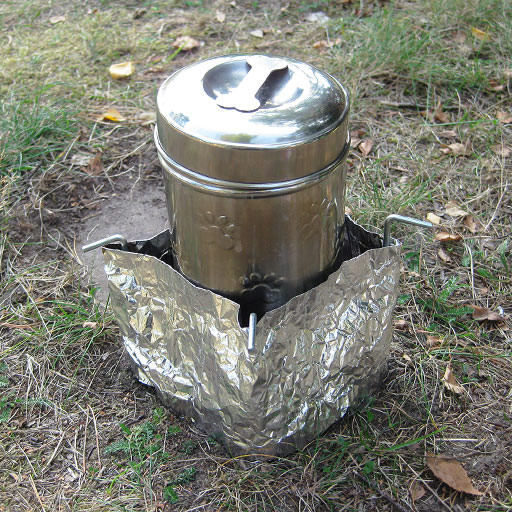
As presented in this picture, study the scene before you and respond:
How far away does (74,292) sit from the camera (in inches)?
87.0

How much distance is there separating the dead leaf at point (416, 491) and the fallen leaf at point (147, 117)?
218 cm

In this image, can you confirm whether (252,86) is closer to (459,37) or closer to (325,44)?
(325,44)

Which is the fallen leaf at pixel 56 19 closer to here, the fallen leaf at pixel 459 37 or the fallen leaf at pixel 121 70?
the fallen leaf at pixel 121 70

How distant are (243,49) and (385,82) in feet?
2.93

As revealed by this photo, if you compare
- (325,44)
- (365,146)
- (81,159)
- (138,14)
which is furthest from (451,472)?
(138,14)

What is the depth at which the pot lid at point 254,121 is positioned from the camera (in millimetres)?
1308

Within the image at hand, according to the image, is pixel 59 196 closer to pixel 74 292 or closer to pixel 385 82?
pixel 74 292

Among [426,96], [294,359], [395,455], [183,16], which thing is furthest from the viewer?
[183,16]

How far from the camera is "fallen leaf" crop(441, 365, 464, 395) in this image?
1842 mm

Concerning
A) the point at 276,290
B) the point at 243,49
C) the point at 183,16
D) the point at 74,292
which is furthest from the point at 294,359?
the point at 183,16

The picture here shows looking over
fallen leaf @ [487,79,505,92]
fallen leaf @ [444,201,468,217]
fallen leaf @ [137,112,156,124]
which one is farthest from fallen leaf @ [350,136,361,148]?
fallen leaf @ [137,112,156,124]

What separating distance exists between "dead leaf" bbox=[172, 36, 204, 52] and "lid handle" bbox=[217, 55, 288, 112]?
7.38 ft

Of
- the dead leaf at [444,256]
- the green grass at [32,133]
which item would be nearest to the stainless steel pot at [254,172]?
the dead leaf at [444,256]

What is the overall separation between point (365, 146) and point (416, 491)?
1712 millimetres
